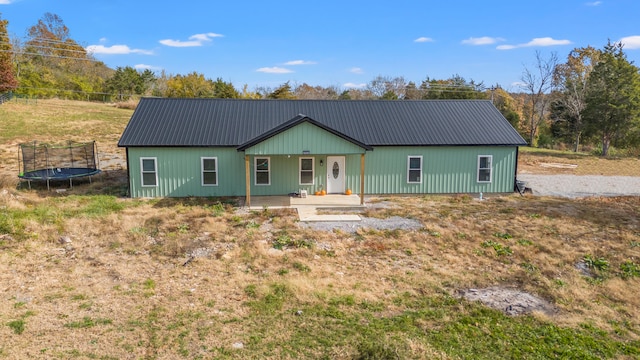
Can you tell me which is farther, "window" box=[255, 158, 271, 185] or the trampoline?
the trampoline

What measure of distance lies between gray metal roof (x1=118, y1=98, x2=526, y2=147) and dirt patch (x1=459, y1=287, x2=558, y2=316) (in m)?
10.6

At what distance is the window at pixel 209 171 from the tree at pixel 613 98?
31377 mm

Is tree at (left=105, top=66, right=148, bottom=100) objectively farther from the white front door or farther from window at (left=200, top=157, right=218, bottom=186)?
the white front door

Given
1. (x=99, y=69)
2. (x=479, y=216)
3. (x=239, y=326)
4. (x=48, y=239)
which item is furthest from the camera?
(x=99, y=69)

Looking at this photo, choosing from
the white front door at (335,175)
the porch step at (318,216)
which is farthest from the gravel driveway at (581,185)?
the porch step at (318,216)

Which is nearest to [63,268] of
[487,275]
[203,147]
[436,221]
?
[203,147]

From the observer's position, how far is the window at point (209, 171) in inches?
727

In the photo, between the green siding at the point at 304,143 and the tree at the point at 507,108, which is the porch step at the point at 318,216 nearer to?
the green siding at the point at 304,143

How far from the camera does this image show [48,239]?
12.1m

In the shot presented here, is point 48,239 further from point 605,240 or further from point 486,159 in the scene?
point 486,159

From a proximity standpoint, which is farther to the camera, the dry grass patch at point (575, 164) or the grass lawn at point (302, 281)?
the dry grass patch at point (575, 164)

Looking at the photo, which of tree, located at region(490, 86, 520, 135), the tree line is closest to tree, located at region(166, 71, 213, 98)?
the tree line

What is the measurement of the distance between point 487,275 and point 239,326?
19.4 ft

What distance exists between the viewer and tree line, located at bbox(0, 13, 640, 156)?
34.4 m
